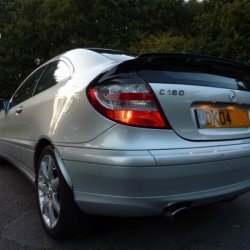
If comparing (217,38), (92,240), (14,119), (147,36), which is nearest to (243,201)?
(92,240)

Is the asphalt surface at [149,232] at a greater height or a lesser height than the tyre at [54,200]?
lesser

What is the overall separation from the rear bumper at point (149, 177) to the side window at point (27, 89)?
1653 millimetres

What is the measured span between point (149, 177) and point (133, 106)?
47cm

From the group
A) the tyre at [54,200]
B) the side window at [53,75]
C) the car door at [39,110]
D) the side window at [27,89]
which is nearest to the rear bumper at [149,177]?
the tyre at [54,200]

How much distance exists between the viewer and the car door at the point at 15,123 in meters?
4.45

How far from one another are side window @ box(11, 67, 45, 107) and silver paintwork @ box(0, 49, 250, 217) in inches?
50.2

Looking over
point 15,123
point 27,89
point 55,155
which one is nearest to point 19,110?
point 15,123

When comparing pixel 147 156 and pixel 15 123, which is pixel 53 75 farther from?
pixel 147 156

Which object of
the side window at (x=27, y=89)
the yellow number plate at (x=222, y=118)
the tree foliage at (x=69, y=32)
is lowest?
the tree foliage at (x=69, y=32)

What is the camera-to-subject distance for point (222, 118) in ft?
10.0

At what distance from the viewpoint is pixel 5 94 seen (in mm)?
22266

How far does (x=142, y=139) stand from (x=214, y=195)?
66 centimetres

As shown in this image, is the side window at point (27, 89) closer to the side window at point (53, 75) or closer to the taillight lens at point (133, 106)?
the side window at point (53, 75)

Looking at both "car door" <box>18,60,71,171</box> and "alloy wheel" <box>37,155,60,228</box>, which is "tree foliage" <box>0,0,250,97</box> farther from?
"alloy wheel" <box>37,155,60,228</box>
